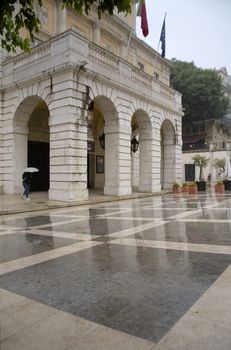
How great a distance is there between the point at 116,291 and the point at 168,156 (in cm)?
2417

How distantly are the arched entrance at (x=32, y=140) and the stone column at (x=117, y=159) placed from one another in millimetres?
4861

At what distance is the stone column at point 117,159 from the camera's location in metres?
19.8

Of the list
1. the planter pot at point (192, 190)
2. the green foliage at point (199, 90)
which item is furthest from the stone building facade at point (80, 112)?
the green foliage at point (199, 90)

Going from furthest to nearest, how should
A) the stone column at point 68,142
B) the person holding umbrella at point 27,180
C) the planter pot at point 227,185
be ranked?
the planter pot at point 227,185, the person holding umbrella at point 27,180, the stone column at point 68,142

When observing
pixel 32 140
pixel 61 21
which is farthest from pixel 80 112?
pixel 61 21

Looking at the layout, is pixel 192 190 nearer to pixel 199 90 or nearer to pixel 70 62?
pixel 70 62

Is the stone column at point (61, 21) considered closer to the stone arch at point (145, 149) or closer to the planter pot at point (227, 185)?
the stone arch at point (145, 149)

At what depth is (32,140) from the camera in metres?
23.4

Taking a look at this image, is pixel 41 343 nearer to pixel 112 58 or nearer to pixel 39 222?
pixel 39 222

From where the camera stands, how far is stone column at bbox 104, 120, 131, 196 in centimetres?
1975

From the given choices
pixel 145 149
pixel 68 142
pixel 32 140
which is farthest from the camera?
pixel 145 149

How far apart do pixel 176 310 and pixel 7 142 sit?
18439 mm

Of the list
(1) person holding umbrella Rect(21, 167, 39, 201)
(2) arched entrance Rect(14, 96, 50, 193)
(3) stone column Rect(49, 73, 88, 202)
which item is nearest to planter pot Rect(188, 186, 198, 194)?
(3) stone column Rect(49, 73, 88, 202)

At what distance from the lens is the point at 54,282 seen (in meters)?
4.42
